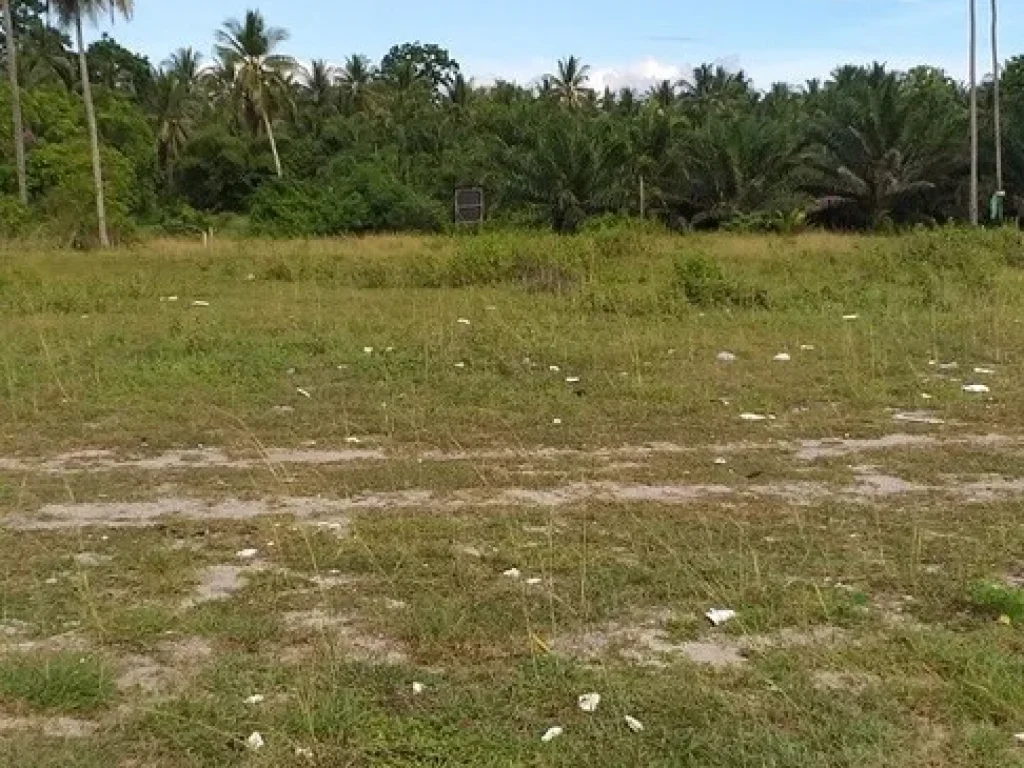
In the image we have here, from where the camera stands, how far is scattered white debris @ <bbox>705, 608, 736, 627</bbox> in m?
3.81

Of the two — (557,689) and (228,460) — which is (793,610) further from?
(228,460)

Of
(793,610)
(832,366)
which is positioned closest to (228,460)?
(793,610)

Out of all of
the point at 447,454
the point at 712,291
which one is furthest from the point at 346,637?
the point at 712,291

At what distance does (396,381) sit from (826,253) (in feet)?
43.0

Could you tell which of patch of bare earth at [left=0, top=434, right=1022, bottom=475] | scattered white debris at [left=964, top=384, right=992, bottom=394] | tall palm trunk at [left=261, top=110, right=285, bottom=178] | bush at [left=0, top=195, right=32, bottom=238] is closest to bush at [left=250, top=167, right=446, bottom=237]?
tall palm trunk at [left=261, top=110, right=285, bottom=178]

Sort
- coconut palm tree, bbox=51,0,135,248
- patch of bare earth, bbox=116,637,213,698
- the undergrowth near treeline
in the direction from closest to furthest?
patch of bare earth, bbox=116,637,213,698, the undergrowth near treeline, coconut palm tree, bbox=51,0,135,248

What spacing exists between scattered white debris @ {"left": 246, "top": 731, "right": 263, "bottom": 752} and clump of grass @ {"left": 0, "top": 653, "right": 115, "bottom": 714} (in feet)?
1.68

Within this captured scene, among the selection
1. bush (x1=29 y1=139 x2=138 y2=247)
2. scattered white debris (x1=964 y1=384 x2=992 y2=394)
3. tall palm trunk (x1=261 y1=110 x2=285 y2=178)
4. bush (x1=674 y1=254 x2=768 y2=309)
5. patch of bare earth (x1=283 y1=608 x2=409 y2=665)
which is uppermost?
tall palm trunk (x1=261 y1=110 x2=285 y2=178)

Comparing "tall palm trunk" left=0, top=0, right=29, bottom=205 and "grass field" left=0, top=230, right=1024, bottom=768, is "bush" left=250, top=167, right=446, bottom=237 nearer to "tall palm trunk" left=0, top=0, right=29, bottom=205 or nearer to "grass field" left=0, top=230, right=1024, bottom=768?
"tall palm trunk" left=0, top=0, right=29, bottom=205

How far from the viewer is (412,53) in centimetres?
→ 7306

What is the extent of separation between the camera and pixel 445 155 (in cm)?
4069

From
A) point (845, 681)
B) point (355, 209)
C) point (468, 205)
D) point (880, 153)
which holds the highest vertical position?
point (880, 153)

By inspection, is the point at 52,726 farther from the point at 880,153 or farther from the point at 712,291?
the point at 880,153

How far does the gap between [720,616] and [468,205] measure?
30643 mm
